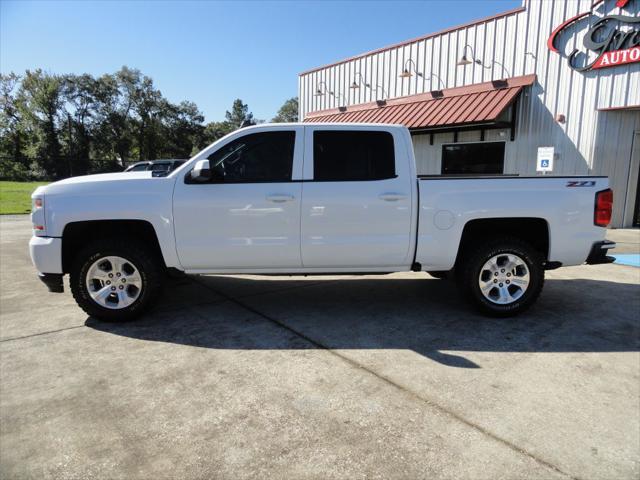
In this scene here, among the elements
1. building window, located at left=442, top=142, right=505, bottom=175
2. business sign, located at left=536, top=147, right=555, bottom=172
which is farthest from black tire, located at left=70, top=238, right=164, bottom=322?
building window, located at left=442, top=142, right=505, bottom=175

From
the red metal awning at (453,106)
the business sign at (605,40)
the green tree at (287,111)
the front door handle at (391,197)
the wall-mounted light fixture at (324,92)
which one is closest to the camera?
the front door handle at (391,197)

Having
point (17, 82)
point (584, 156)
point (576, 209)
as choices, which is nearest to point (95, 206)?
point (576, 209)

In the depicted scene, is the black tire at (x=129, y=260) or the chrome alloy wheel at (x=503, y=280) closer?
the black tire at (x=129, y=260)

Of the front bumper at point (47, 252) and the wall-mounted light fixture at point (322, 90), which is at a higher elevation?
the wall-mounted light fixture at point (322, 90)

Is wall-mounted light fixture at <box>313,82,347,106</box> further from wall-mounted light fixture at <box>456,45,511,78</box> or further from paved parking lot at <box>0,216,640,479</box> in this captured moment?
paved parking lot at <box>0,216,640,479</box>

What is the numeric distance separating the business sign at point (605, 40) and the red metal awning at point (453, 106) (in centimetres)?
120

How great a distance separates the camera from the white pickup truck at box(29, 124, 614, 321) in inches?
175

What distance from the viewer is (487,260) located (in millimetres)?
4664

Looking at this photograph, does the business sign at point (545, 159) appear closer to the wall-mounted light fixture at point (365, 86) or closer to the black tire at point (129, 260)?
the wall-mounted light fixture at point (365, 86)

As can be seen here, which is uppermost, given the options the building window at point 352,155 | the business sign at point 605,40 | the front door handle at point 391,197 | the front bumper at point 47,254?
the business sign at point 605,40

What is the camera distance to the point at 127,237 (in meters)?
4.58

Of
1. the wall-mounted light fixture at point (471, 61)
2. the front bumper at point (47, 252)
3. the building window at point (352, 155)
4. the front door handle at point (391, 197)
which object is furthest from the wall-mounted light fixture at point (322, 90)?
the front bumper at point (47, 252)

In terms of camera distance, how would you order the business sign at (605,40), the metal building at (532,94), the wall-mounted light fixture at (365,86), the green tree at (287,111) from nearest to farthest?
the business sign at (605,40)
the metal building at (532,94)
the wall-mounted light fixture at (365,86)
the green tree at (287,111)

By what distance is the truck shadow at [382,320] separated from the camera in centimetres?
411
